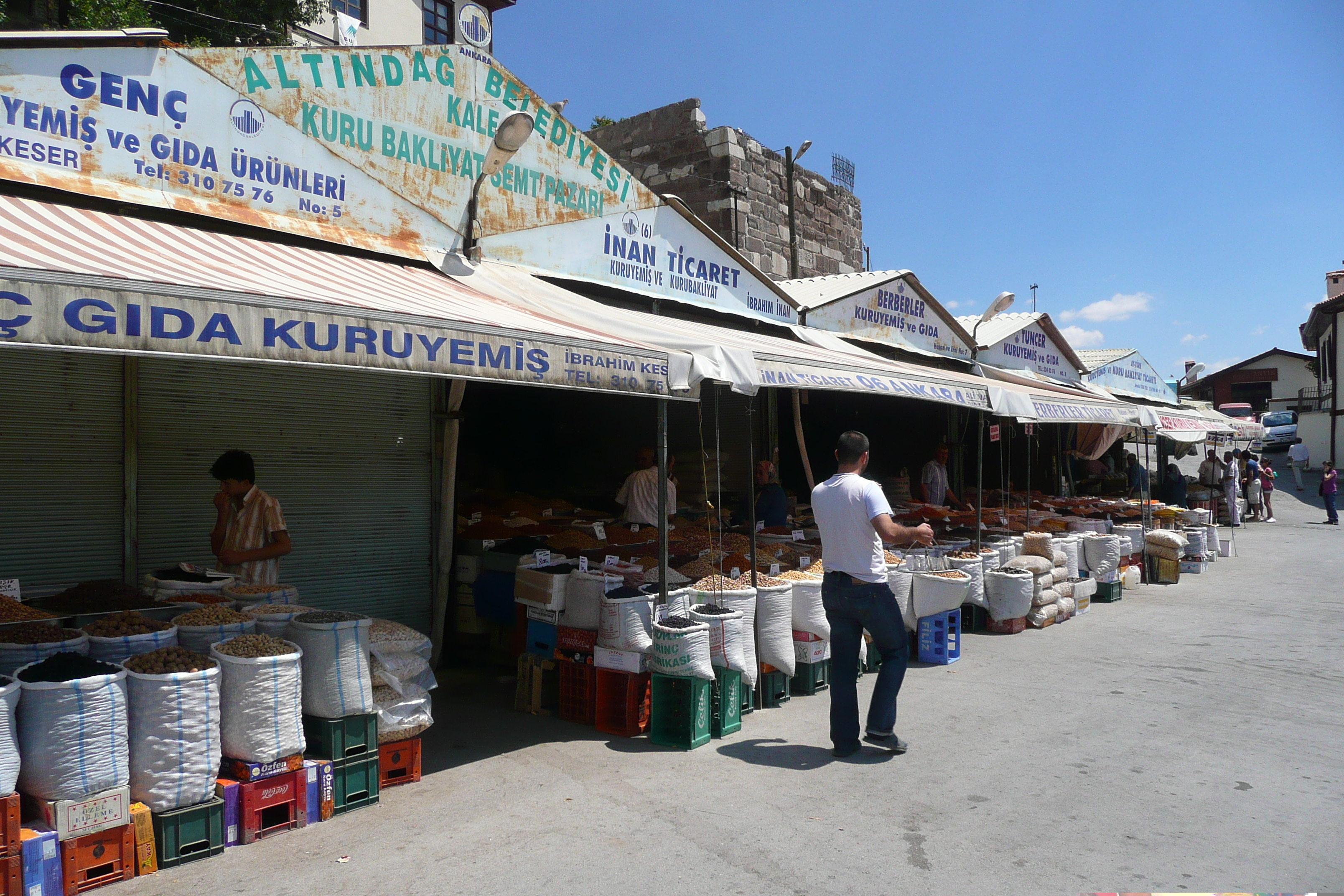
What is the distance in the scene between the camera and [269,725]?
4.03 metres

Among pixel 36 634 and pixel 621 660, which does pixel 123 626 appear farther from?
pixel 621 660

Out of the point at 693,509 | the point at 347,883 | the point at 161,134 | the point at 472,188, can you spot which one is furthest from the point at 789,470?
the point at 347,883

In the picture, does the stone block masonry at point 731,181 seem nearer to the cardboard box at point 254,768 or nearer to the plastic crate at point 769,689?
the plastic crate at point 769,689

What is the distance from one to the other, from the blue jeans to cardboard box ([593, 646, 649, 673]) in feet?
3.92

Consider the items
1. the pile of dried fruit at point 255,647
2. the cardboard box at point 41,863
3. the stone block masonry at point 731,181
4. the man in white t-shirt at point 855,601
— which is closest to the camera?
the cardboard box at point 41,863

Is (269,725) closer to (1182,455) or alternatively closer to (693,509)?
(693,509)

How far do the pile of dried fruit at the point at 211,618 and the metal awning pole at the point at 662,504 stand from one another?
92.1 inches

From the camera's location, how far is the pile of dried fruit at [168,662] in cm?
380

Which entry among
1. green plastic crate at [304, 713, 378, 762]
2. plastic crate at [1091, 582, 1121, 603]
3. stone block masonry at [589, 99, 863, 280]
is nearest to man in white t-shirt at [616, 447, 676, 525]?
green plastic crate at [304, 713, 378, 762]

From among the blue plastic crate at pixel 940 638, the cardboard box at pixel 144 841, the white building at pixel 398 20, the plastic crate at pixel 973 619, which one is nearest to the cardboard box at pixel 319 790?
the cardboard box at pixel 144 841

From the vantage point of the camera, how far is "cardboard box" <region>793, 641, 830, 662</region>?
6.68m

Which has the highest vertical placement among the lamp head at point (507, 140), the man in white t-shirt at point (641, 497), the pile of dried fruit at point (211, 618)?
the lamp head at point (507, 140)

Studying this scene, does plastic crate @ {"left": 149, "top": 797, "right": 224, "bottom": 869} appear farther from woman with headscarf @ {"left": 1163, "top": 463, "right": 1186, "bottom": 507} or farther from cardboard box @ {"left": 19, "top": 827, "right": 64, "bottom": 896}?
woman with headscarf @ {"left": 1163, "top": 463, "right": 1186, "bottom": 507}

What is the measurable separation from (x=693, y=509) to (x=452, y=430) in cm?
410
